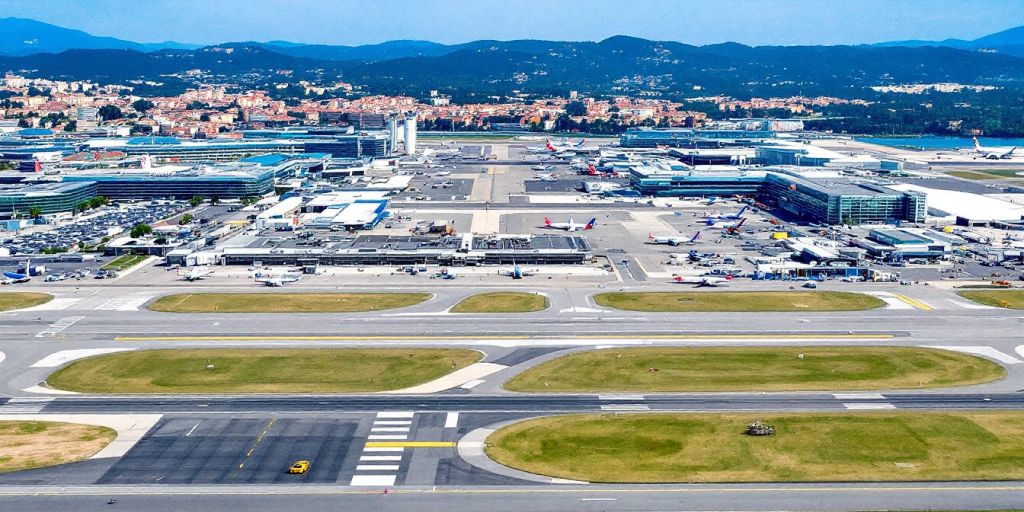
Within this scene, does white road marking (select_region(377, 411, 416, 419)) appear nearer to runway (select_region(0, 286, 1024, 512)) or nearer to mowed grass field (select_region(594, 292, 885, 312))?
runway (select_region(0, 286, 1024, 512))

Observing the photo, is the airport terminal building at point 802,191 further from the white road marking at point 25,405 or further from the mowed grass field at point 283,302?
the white road marking at point 25,405

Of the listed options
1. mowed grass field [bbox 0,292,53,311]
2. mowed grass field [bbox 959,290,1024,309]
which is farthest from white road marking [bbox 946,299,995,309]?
mowed grass field [bbox 0,292,53,311]

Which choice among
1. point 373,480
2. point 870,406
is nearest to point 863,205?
point 870,406

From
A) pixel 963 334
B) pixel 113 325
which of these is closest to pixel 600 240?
pixel 963 334

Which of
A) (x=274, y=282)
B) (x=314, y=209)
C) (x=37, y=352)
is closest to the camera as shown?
(x=37, y=352)

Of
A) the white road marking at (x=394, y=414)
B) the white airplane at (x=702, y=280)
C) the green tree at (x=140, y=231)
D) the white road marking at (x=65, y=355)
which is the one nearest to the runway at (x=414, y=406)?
the white road marking at (x=394, y=414)

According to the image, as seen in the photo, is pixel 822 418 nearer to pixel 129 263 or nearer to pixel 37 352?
pixel 37 352
